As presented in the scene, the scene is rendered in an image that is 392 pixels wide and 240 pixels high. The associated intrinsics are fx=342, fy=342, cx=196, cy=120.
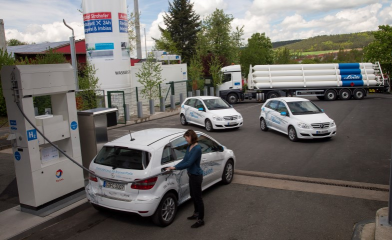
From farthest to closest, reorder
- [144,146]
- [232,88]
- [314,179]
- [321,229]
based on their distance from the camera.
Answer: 1. [232,88]
2. [314,179]
3. [144,146]
4. [321,229]

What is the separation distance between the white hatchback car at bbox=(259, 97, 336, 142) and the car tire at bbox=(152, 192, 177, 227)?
8.16 metres

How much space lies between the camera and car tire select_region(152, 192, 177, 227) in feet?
20.2

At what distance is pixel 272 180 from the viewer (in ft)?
29.2

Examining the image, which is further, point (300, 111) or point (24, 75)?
point (300, 111)

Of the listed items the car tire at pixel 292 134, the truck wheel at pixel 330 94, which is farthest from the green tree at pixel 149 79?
the truck wheel at pixel 330 94

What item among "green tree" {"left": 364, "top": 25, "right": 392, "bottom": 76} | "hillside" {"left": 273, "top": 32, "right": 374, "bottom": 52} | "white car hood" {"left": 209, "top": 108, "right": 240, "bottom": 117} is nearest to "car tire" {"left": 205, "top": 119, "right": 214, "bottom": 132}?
"white car hood" {"left": 209, "top": 108, "right": 240, "bottom": 117}

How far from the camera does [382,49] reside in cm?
4069

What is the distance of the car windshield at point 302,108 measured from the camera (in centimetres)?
1420

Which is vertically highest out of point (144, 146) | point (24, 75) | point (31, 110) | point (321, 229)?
point (24, 75)

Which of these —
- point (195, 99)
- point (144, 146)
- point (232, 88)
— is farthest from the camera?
point (232, 88)

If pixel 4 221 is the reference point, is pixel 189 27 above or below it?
above

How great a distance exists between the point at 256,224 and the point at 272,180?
2756 mm

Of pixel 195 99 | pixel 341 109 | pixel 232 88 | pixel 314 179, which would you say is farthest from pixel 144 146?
pixel 232 88

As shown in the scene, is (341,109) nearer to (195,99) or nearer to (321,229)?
(195,99)
